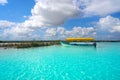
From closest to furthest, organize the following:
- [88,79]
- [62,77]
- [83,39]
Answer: [88,79] → [62,77] → [83,39]

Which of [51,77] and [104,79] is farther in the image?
[51,77]

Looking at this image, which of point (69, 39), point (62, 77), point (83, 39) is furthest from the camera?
point (69, 39)

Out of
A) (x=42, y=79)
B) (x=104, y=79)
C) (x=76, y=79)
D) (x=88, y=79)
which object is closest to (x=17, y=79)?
(x=42, y=79)

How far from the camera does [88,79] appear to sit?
41.7ft

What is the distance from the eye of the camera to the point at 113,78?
13023mm

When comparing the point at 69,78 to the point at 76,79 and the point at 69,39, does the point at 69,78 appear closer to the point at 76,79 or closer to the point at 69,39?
the point at 76,79

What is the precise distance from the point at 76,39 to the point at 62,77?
5872 cm

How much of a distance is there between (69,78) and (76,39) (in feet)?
194

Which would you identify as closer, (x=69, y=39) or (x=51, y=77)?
(x=51, y=77)

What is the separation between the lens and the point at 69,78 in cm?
1327

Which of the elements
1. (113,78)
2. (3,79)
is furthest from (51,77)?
(113,78)

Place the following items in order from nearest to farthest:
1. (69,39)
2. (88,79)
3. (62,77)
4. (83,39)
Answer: (88,79)
(62,77)
(83,39)
(69,39)

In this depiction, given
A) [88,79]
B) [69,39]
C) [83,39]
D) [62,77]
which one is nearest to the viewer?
[88,79]

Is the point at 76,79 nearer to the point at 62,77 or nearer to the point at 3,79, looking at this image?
the point at 62,77
